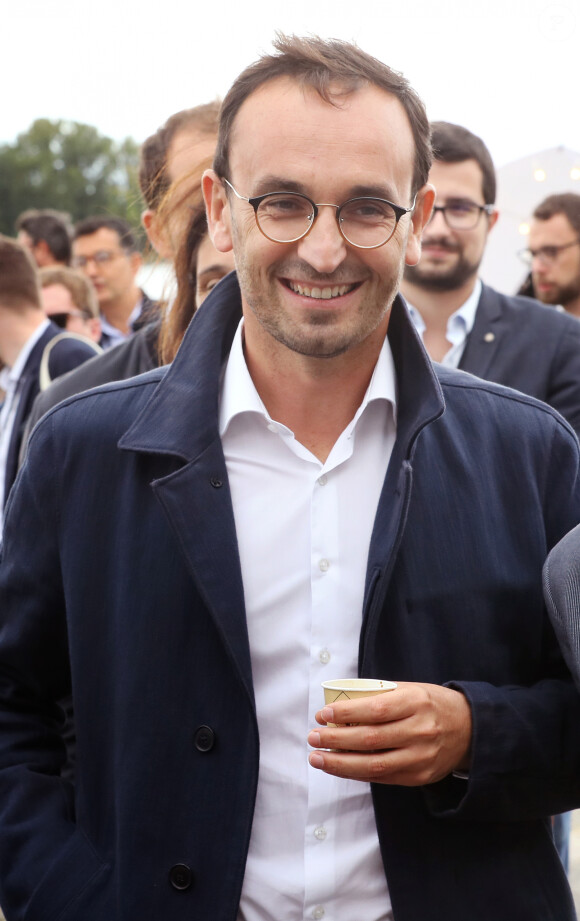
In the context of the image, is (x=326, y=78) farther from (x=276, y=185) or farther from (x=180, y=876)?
(x=180, y=876)

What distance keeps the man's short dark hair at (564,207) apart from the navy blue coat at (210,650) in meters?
4.02

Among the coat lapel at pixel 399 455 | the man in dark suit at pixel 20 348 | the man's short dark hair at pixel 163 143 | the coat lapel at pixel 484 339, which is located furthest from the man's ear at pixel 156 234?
the coat lapel at pixel 399 455

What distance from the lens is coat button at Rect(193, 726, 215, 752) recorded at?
79.0 inches

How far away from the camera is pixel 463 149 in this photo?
431cm

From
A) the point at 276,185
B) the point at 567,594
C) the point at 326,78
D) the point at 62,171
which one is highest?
the point at 326,78

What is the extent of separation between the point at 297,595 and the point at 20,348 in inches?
151

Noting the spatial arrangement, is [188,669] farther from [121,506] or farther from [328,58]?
[328,58]

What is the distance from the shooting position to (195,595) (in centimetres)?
207

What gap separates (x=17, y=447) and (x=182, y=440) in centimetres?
264

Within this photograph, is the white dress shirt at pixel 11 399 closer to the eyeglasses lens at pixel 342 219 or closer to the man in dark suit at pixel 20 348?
the man in dark suit at pixel 20 348

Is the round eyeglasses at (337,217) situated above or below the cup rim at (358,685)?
above

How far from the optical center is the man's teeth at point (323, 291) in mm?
2127

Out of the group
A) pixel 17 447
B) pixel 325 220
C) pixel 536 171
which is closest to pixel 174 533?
pixel 325 220

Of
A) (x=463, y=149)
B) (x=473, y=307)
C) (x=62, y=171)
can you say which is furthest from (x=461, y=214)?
(x=62, y=171)
